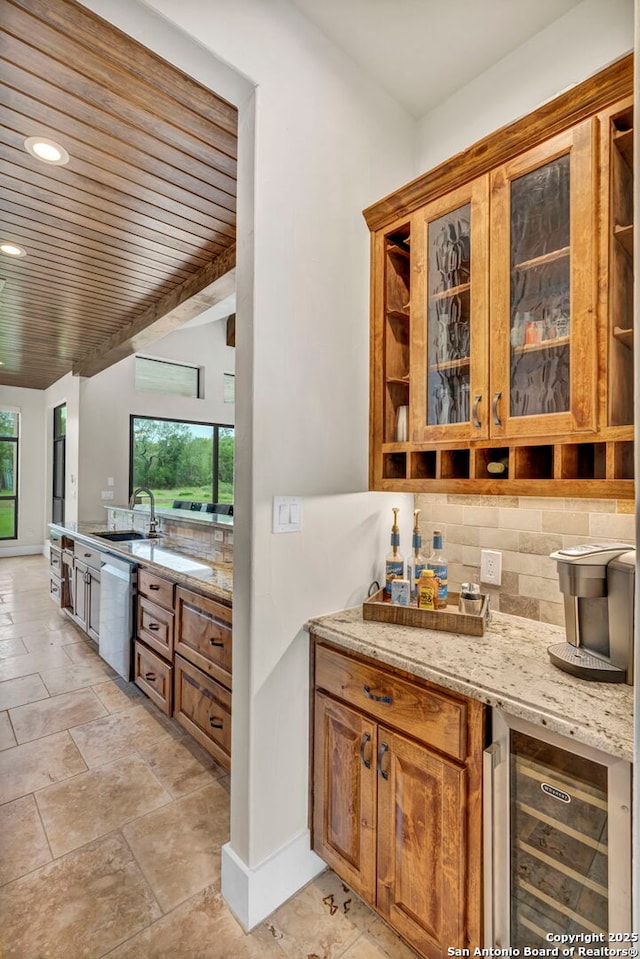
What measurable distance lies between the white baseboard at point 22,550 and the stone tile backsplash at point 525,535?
8191 mm

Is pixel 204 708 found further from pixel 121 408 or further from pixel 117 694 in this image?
pixel 121 408

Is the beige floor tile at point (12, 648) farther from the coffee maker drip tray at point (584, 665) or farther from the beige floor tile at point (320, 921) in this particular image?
the coffee maker drip tray at point (584, 665)

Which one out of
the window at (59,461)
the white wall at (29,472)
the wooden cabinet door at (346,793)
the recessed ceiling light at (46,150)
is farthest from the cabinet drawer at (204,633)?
the white wall at (29,472)

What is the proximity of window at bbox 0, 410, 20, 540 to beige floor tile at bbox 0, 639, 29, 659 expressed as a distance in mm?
4580

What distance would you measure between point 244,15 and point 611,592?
6.71 ft

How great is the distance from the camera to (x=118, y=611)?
9.81 feet

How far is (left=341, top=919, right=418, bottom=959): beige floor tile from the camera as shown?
1334 millimetres

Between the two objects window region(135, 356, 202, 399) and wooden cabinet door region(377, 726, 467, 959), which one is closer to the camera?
wooden cabinet door region(377, 726, 467, 959)

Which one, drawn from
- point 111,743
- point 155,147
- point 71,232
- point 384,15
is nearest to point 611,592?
point 384,15

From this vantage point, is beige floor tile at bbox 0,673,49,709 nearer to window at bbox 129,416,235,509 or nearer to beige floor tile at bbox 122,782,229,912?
beige floor tile at bbox 122,782,229,912

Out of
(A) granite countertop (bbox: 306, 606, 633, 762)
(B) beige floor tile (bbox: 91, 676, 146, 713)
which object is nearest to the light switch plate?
(A) granite countertop (bbox: 306, 606, 633, 762)

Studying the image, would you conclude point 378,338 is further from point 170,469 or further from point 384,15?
point 170,469

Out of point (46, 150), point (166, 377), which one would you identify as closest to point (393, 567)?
point (46, 150)

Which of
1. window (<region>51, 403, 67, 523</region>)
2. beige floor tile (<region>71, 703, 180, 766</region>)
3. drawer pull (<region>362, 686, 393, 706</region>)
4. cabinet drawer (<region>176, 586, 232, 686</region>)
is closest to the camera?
drawer pull (<region>362, 686, 393, 706</region>)
